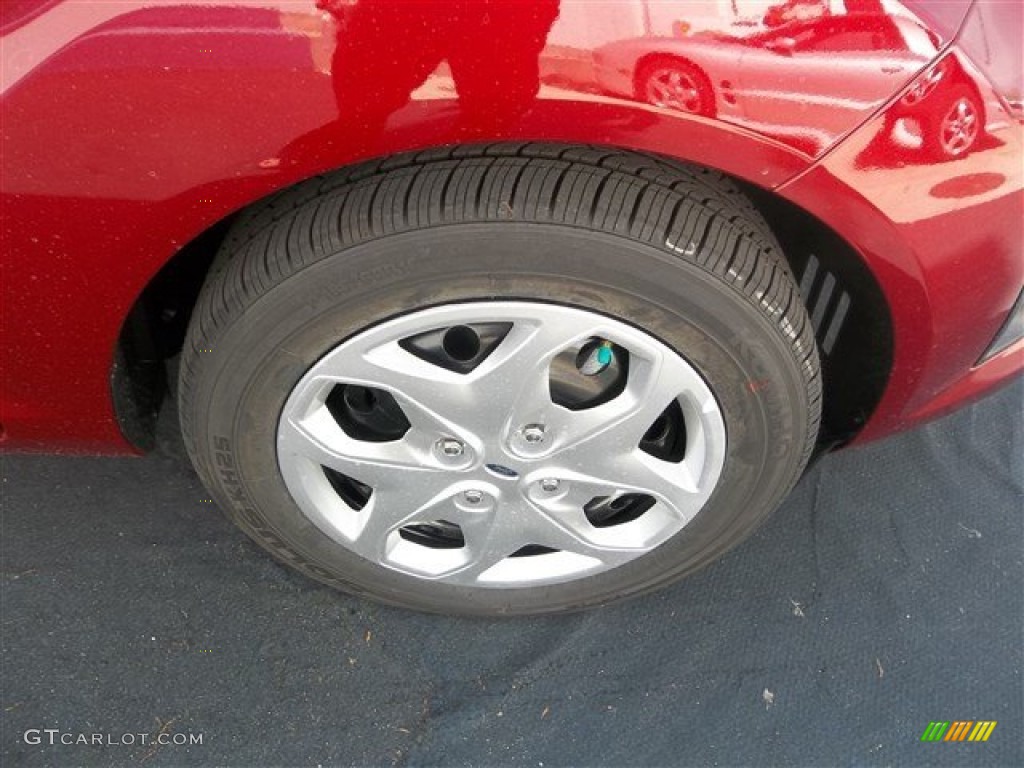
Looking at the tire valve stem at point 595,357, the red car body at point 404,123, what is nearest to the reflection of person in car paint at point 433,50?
the red car body at point 404,123

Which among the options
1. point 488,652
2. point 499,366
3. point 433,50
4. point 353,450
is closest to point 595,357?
point 499,366

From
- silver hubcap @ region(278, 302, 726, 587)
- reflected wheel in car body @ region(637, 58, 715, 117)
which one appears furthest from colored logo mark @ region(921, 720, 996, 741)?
reflected wheel in car body @ region(637, 58, 715, 117)

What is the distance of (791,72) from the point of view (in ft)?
3.43

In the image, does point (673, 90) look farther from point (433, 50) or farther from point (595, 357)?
point (595, 357)

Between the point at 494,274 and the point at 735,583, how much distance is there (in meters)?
0.97

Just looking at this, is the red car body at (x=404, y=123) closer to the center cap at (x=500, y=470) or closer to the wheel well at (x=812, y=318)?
the wheel well at (x=812, y=318)

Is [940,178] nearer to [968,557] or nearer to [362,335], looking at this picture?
[362,335]

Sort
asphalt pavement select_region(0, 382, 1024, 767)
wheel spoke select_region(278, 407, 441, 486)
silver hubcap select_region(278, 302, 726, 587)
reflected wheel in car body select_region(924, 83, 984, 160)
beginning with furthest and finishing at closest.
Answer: asphalt pavement select_region(0, 382, 1024, 767)
wheel spoke select_region(278, 407, 441, 486)
silver hubcap select_region(278, 302, 726, 587)
reflected wheel in car body select_region(924, 83, 984, 160)

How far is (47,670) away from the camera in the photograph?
1.60m

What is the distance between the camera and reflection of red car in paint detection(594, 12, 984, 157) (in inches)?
40.1

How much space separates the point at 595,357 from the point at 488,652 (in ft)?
2.25

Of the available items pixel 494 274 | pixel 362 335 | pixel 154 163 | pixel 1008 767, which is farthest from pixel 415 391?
pixel 1008 767

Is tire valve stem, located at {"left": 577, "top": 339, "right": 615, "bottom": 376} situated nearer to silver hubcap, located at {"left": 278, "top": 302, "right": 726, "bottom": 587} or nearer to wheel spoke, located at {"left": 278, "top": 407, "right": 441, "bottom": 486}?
silver hubcap, located at {"left": 278, "top": 302, "right": 726, "bottom": 587}

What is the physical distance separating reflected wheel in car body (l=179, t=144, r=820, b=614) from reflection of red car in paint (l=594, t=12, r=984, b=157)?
152mm
